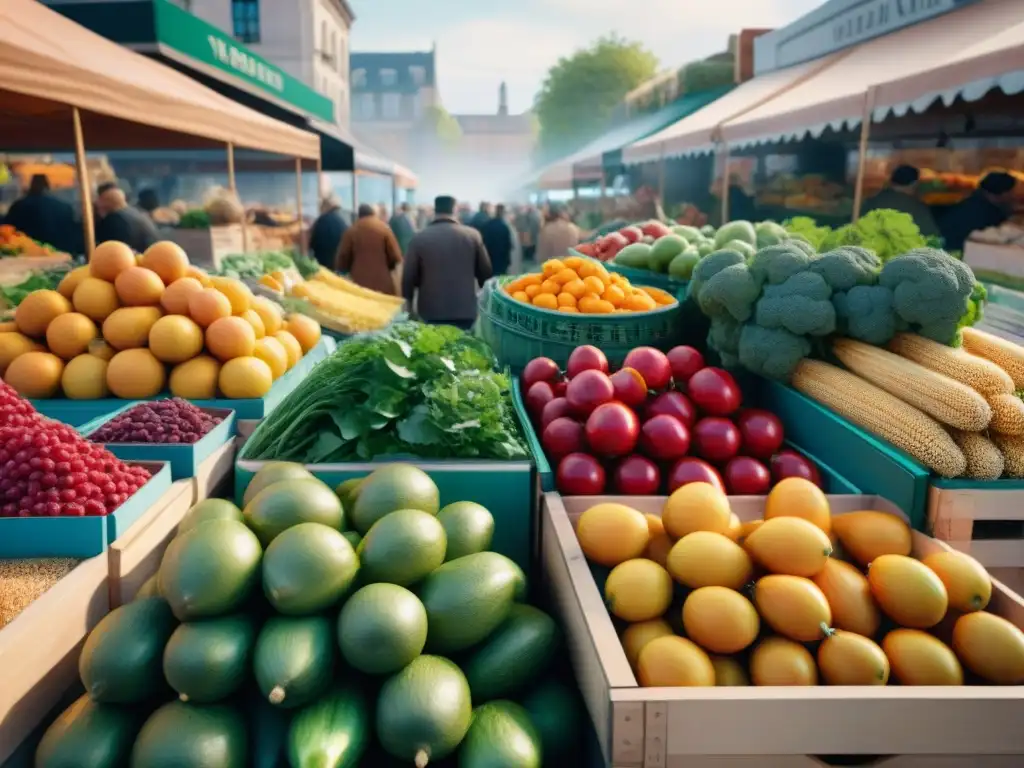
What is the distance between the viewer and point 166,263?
3.18 m

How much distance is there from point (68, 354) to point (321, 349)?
1346 mm

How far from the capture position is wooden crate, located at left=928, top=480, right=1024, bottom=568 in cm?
208

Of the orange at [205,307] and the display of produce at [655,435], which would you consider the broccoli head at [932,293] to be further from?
the orange at [205,307]

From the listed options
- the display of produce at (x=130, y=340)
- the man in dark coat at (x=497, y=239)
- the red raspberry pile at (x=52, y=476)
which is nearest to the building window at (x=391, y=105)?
the man in dark coat at (x=497, y=239)

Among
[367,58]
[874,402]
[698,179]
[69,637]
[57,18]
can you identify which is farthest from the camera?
[367,58]

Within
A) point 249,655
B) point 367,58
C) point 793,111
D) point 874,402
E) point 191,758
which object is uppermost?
point 367,58

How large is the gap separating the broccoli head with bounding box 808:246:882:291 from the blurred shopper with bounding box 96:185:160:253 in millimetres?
5878

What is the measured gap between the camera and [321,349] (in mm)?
4109

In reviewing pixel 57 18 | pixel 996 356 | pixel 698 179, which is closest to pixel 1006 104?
pixel 996 356

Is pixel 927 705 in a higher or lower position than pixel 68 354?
lower

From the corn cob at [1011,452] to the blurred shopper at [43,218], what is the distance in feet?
29.3

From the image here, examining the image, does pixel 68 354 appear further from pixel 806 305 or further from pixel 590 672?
pixel 806 305

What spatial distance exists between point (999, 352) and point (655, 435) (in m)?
1.18

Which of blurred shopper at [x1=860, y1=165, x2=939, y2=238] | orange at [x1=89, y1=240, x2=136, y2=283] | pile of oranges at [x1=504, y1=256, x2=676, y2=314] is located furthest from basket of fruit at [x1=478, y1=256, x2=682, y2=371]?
blurred shopper at [x1=860, y1=165, x2=939, y2=238]
